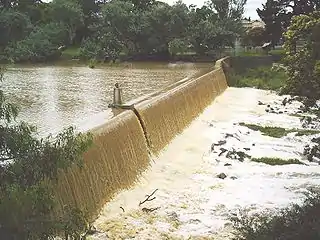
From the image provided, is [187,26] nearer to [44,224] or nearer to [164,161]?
[164,161]

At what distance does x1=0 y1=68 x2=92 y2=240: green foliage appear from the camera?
3232 millimetres

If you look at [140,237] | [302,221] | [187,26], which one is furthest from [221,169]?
[187,26]

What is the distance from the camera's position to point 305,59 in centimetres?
802

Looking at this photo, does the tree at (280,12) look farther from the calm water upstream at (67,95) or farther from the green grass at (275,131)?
the green grass at (275,131)

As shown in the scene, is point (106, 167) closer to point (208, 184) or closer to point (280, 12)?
point (208, 184)

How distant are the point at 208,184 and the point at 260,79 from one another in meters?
17.0

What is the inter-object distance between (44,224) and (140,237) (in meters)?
3.11

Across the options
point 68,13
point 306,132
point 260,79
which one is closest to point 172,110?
point 306,132

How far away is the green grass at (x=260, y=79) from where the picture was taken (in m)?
23.6

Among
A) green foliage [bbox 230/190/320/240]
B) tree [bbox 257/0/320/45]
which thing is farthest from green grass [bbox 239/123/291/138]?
tree [bbox 257/0/320/45]

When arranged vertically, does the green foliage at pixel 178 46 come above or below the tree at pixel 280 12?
below

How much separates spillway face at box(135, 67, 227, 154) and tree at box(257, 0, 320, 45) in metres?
15.0

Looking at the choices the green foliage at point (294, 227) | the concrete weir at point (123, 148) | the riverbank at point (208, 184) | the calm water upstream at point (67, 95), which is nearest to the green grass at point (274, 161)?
the riverbank at point (208, 184)

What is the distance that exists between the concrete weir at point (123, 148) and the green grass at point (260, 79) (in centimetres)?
1066
